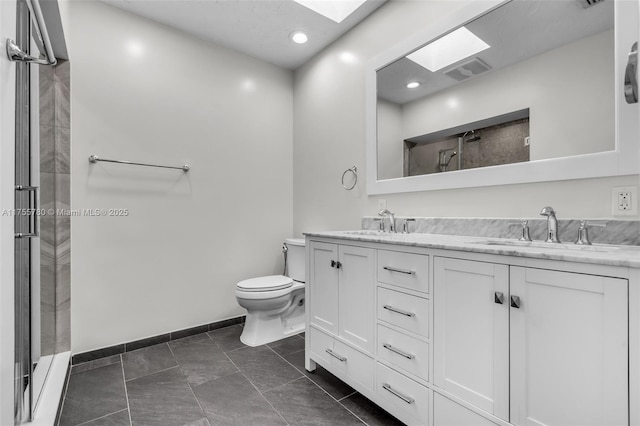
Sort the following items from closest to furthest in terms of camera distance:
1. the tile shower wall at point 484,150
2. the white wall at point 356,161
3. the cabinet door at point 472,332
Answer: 1. the cabinet door at point 472,332
2. the white wall at point 356,161
3. the tile shower wall at point 484,150

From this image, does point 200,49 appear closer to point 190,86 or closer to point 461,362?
point 190,86

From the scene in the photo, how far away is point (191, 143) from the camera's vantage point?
242 cm

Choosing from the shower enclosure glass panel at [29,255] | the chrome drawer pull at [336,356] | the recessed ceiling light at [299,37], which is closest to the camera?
the shower enclosure glass panel at [29,255]

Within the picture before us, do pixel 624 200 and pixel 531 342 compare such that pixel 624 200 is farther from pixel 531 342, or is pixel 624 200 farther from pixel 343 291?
pixel 343 291

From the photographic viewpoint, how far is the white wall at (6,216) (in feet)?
2.53

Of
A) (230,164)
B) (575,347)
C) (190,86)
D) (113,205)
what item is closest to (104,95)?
(190,86)

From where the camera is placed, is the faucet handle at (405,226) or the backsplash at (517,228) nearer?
the backsplash at (517,228)

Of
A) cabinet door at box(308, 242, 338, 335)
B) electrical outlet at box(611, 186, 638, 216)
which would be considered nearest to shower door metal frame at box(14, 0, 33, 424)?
cabinet door at box(308, 242, 338, 335)

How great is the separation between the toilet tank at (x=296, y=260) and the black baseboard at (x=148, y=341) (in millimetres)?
607

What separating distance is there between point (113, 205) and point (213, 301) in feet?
3.44

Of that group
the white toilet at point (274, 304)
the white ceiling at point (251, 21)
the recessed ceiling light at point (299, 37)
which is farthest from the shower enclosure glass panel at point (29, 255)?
the recessed ceiling light at point (299, 37)

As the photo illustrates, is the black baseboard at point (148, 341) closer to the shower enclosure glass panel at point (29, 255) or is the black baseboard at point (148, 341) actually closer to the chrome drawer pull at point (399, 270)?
the shower enclosure glass panel at point (29, 255)

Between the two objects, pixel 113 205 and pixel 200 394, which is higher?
pixel 113 205

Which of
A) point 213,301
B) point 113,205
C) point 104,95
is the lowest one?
point 213,301
